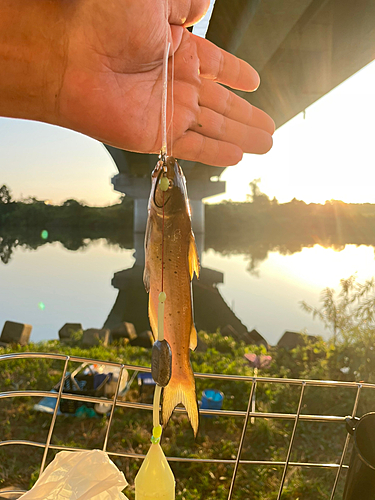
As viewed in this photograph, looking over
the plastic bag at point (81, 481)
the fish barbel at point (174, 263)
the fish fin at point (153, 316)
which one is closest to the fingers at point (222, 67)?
the fish barbel at point (174, 263)

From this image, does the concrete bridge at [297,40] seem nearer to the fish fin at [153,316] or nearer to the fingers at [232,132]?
the fingers at [232,132]

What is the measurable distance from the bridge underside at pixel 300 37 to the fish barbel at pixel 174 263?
9.93 ft

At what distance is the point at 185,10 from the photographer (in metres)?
2.42

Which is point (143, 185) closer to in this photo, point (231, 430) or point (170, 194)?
point (231, 430)

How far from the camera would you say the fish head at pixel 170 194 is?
151cm

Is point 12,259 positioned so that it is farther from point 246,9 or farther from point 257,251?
point 246,9

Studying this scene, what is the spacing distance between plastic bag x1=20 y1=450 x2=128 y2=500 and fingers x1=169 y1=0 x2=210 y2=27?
8.08ft

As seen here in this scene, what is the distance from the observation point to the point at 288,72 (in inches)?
235

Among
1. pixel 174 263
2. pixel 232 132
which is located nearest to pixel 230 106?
pixel 232 132

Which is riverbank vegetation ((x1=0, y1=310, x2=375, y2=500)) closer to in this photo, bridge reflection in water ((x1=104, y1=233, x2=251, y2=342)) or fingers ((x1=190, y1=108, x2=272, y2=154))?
fingers ((x1=190, y1=108, x2=272, y2=154))

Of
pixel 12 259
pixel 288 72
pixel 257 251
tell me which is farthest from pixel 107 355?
pixel 12 259

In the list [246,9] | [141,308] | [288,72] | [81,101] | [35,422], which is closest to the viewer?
[81,101]

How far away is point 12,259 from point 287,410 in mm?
30223

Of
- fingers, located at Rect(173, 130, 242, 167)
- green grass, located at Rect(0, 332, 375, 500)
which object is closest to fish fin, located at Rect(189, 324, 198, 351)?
fingers, located at Rect(173, 130, 242, 167)
